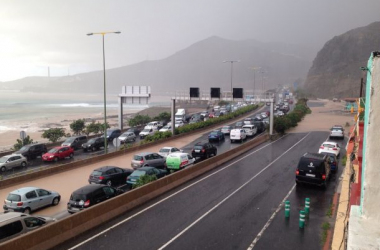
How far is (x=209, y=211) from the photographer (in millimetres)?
15750

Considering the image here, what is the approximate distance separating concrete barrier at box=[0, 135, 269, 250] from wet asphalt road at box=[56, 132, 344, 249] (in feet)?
1.15

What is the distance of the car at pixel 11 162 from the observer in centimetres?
2656

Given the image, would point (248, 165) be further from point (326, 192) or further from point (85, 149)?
point (85, 149)

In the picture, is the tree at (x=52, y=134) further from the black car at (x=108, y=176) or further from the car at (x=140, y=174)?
the car at (x=140, y=174)

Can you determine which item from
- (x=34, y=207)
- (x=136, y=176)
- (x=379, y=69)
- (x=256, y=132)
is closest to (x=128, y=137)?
(x=256, y=132)

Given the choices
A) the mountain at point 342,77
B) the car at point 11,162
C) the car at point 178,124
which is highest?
the mountain at point 342,77

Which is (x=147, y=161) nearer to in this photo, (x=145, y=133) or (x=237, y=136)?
(x=237, y=136)

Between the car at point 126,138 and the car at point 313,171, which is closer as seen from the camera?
the car at point 313,171

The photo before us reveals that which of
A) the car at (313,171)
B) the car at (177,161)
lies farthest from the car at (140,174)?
the car at (313,171)

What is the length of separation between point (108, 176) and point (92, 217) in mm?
6664

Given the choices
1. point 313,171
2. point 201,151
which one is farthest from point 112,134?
point 313,171

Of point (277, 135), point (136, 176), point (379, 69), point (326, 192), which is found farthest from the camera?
point (277, 135)

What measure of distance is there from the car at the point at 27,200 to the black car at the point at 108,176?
133 inches

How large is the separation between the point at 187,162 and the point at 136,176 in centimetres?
608
